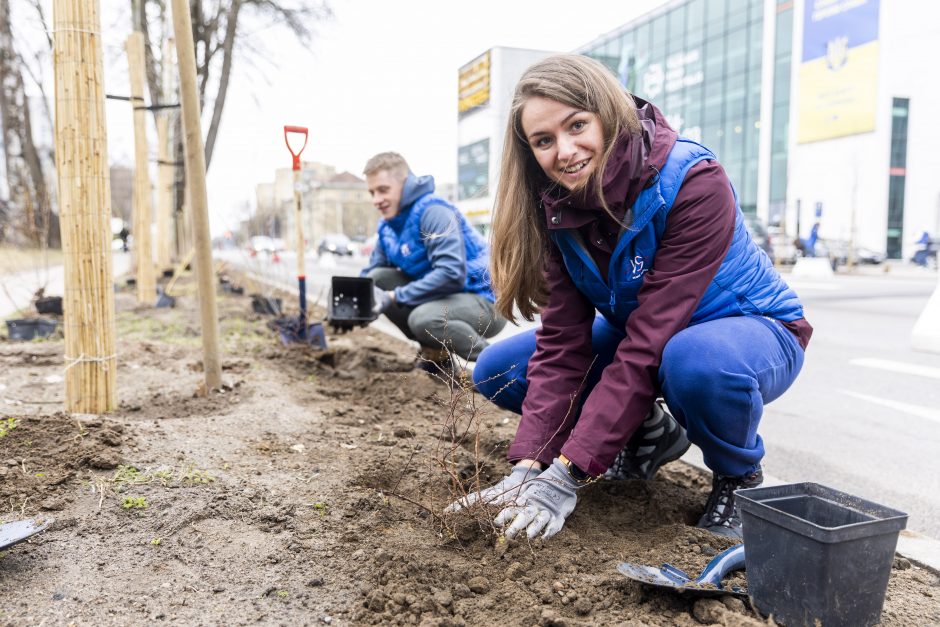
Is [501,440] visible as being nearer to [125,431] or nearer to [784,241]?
[125,431]

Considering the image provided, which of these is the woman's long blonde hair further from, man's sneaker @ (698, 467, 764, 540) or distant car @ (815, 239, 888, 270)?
distant car @ (815, 239, 888, 270)

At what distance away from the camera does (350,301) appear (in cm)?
464

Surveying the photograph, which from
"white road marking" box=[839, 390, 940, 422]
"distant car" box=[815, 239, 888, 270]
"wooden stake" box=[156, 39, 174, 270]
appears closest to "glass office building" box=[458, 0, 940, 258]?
"distant car" box=[815, 239, 888, 270]

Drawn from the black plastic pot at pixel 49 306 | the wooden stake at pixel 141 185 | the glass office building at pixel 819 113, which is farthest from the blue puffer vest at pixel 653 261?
the glass office building at pixel 819 113

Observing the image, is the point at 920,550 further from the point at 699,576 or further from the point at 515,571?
the point at 515,571

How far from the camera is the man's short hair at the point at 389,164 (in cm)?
427

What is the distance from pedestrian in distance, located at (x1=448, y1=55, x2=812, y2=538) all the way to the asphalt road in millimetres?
1067

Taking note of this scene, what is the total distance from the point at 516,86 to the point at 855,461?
2.43 metres

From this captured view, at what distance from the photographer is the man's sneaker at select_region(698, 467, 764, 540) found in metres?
2.16

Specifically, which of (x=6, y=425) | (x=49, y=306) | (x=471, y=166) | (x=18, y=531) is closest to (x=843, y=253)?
(x=471, y=166)

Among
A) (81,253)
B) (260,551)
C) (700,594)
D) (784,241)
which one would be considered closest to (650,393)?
(700,594)

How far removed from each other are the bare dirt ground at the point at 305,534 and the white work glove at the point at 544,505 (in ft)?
0.14

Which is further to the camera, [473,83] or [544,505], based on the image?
[473,83]

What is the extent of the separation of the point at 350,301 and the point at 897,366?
4253 millimetres
